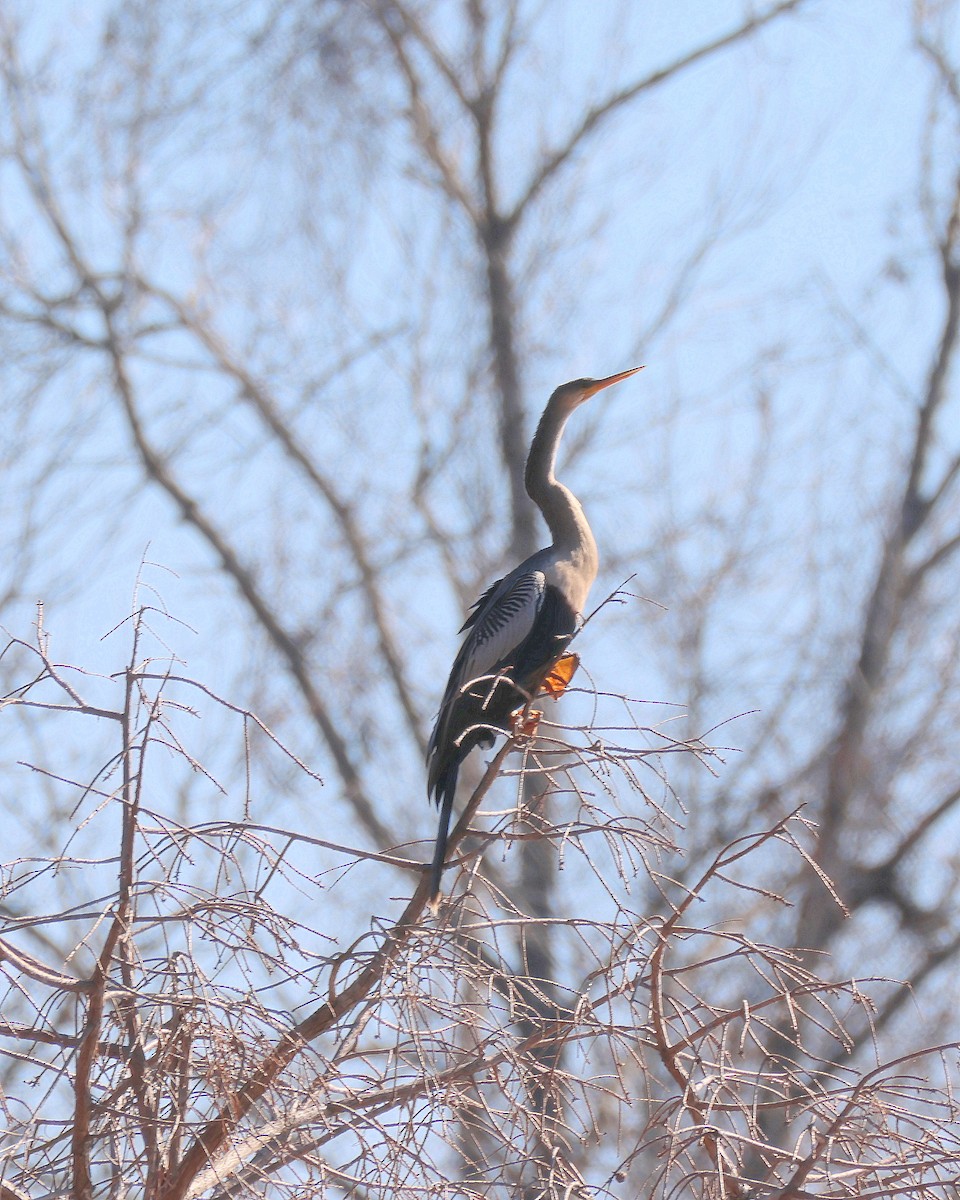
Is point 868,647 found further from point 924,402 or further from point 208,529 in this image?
point 208,529

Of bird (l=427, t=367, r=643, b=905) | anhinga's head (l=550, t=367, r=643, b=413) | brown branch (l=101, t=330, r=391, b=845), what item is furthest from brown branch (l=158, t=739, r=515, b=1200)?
brown branch (l=101, t=330, r=391, b=845)

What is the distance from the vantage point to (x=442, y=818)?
4.14 meters

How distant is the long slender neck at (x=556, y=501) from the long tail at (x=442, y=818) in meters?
0.87

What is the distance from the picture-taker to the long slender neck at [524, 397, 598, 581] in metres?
5.11

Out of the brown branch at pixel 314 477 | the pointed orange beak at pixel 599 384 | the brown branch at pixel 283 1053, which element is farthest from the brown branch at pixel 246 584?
the brown branch at pixel 283 1053

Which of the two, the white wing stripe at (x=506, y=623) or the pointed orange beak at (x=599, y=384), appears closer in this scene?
the white wing stripe at (x=506, y=623)

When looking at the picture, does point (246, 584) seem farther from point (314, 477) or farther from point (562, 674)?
point (562, 674)

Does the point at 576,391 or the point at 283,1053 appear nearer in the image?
the point at 283,1053

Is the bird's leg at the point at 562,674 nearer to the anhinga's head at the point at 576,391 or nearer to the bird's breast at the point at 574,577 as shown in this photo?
the bird's breast at the point at 574,577

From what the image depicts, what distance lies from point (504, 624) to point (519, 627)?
56 millimetres

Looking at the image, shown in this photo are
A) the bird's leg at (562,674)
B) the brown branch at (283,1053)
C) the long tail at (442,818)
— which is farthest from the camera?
the bird's leg at (562,674)

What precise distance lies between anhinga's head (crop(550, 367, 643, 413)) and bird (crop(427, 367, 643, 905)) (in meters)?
0.35

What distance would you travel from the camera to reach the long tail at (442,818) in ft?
11.1

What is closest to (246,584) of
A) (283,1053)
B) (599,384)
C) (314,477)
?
(314,477)
